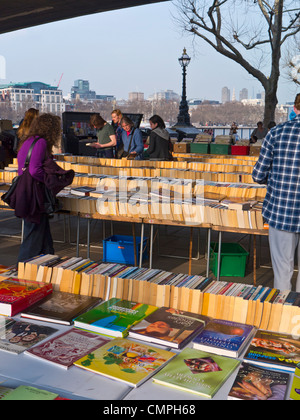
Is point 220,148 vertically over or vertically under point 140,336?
over

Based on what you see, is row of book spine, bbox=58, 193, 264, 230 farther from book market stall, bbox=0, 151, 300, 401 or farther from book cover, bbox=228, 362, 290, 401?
book cover, bbox=228, 362, 290, 401

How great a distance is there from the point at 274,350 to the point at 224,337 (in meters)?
0.23

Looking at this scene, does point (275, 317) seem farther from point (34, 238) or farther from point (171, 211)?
point (34, 238)

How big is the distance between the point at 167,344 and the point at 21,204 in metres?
2.90

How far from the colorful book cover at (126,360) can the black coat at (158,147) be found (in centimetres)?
661

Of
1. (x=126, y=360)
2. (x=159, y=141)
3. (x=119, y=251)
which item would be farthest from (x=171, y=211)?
(x=159, y=141)

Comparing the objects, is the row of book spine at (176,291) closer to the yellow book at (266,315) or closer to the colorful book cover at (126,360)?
the yellow book at (266,315)

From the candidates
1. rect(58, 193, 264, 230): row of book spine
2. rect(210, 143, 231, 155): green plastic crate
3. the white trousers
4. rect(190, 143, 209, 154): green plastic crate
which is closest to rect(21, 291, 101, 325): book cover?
the white trousers

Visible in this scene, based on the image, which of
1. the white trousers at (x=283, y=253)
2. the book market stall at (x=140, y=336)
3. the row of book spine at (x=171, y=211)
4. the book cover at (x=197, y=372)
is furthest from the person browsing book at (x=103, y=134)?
the book cover at (x=197, y=372)

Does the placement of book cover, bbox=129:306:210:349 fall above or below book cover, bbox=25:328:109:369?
above

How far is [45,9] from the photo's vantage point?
22.9m

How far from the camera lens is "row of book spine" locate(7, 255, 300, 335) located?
2387 mm

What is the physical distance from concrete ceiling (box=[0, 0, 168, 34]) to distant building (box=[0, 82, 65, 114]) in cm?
1478
